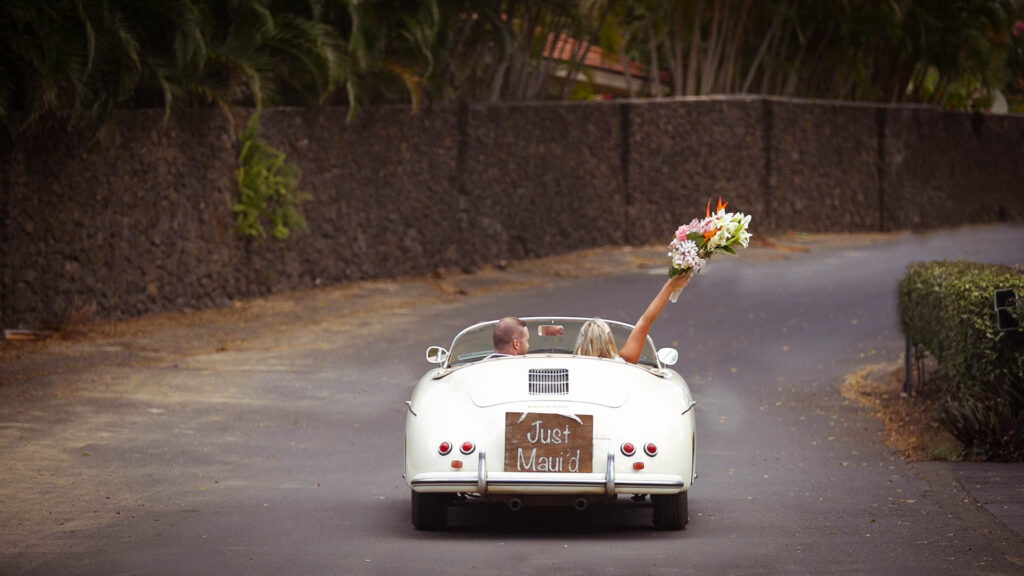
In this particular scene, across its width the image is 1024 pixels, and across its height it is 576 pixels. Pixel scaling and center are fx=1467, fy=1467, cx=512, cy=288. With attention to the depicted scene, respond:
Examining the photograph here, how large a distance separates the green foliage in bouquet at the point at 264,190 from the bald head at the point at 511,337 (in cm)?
1205

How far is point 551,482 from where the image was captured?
8.29 m

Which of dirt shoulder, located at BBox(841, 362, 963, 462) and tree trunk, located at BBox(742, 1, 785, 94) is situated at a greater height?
tree trunk, located at BBox(742, 1, 785, 94)

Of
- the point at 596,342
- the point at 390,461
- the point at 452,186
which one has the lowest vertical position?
the point at 390,461

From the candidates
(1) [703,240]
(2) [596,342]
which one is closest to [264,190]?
(2) [596,342]

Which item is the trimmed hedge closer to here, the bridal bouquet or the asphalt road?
the asphalt road

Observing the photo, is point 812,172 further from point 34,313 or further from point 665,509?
point 665,509

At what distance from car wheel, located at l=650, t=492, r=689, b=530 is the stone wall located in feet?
36.0

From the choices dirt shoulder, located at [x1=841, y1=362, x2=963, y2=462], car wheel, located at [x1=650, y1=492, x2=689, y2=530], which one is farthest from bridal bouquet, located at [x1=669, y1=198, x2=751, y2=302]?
dirt shoulder, located at [x1=841, y1=362, x2=963, y2=462]

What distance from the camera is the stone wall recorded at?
1838 centimetres

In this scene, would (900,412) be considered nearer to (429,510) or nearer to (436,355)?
(436,355)

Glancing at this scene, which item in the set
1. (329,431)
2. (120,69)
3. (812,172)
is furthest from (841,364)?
(812,172)

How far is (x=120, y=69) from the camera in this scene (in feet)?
58.0

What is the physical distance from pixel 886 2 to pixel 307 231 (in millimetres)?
14362

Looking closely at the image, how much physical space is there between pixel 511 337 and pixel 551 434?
1065 millimetres
